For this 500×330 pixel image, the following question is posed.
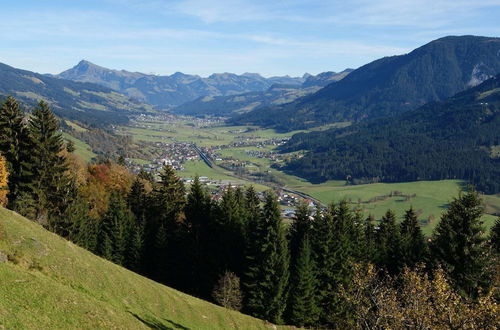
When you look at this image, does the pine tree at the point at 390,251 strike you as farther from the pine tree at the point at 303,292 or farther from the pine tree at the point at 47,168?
the pine tree at the point at 47,168

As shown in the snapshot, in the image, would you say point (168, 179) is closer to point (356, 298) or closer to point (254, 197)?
point (254, 197)

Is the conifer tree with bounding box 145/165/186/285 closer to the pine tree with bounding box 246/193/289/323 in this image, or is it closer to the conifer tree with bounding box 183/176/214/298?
the conifer tree with bounding box 183/176/214/298

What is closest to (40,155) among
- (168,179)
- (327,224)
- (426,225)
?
(168,179)

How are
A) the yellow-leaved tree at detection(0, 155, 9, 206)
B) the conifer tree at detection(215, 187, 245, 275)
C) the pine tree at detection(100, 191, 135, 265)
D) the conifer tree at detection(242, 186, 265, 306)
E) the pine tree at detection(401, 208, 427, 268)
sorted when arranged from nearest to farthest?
the yellow-leaved tree at detection(0, 155, 9, 206) < the conifer tree at detection(242, 186, 265, 306) < the pine tree at detection(401, 208, 427, 268) < the conifer tree at detection(215, 187, 245, 275) < the pine tree at detection(100, 191, 135, 265)

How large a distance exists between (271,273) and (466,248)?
87.8 ft

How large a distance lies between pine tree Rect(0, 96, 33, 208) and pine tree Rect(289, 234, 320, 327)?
149ft

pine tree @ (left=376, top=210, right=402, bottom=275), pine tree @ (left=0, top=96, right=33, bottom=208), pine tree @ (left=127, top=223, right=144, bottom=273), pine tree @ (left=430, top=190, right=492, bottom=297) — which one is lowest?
pine tree @ (left=127, top=223, right=144, bottom=273)

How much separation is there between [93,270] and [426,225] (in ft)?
561

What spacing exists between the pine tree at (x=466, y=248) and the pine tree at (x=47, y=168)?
62.0 m

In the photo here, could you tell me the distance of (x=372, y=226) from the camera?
8294 cm

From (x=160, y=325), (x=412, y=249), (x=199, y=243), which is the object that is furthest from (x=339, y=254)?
(x=160, y=325)

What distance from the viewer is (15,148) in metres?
66.9

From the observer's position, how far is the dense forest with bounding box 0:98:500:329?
172 ft

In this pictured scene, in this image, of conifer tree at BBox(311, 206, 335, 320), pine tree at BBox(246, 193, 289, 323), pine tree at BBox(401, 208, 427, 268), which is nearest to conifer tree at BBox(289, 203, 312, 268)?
conifer tree at BBox(311, 206, 335, 320)
